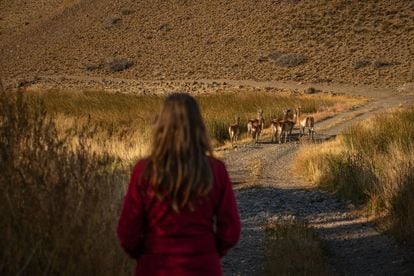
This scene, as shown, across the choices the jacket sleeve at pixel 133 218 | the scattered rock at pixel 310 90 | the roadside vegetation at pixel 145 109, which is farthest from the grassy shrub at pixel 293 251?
the scattered rock at pixel 310 90

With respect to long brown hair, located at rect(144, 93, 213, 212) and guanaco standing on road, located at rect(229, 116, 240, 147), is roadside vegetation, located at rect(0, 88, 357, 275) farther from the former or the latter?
guanaco standing on road, located at rect(229, 116, 240, 147)

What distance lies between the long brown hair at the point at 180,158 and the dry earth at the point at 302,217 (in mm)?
3784

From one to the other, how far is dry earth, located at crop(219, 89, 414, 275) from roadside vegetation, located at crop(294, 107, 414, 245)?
0.24 meters

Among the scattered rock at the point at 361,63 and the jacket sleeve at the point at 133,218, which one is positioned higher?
the scattered rock at the point at 361,63

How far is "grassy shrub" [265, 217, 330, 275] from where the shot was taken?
21.3ft

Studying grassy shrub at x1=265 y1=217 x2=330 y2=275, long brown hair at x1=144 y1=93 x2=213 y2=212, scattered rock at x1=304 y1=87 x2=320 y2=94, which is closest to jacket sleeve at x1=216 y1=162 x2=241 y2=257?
long brown hair at x1=144 y1=93 x2=213 y2=212

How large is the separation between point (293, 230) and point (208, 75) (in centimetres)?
4745

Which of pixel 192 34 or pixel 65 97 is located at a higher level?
pixel 192 34

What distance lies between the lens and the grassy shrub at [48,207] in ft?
12.9

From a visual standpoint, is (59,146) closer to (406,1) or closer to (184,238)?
(184,238)

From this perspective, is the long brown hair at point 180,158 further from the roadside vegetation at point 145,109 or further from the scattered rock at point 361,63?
the scattered rock at point 361,63

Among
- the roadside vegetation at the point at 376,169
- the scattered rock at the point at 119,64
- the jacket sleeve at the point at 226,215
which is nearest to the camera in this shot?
the jacket sleeve at the point at 226,215

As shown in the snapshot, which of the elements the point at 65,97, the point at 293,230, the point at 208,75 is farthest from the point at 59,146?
the point at 208,75

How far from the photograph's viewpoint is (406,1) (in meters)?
65.4
